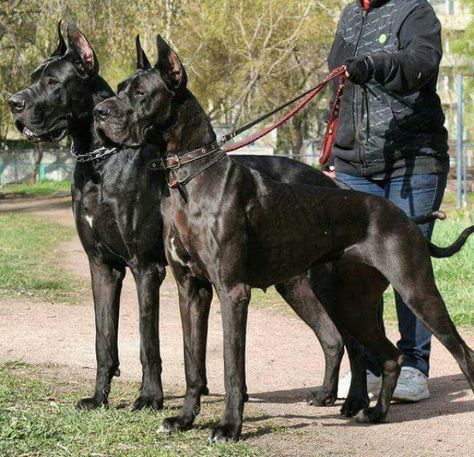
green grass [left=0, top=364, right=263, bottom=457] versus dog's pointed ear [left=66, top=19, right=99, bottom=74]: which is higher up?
dog's pointed ear [left=66, top=19, right=99, bottom=74]

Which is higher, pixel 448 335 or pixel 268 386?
pixel 448 335

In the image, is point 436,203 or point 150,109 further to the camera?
point 436,203

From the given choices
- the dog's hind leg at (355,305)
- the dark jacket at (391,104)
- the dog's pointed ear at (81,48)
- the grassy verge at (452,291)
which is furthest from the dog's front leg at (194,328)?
the grassy verge at (452,291)

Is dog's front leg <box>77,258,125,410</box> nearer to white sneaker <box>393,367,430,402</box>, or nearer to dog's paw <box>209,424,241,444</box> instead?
dog's paw <box>209,424,241,444</box>

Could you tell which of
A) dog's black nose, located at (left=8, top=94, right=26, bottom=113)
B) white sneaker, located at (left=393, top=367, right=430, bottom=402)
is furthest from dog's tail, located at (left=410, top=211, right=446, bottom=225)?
dog's black nose, located at (left=8, top=94, right=26, bottom=113)

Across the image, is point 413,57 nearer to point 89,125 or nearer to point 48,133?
point 89,125

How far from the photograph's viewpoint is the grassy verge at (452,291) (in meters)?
10.2

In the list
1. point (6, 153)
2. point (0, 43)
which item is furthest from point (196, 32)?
point (6, 153)

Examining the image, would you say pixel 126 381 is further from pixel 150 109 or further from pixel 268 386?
pixel 150 109

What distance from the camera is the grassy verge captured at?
10.2 metres

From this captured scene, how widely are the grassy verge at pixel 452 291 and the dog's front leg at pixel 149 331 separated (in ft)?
15.1

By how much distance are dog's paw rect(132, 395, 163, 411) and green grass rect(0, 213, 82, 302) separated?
17.5 ft

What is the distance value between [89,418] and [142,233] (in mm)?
1077

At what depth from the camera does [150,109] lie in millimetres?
5133
